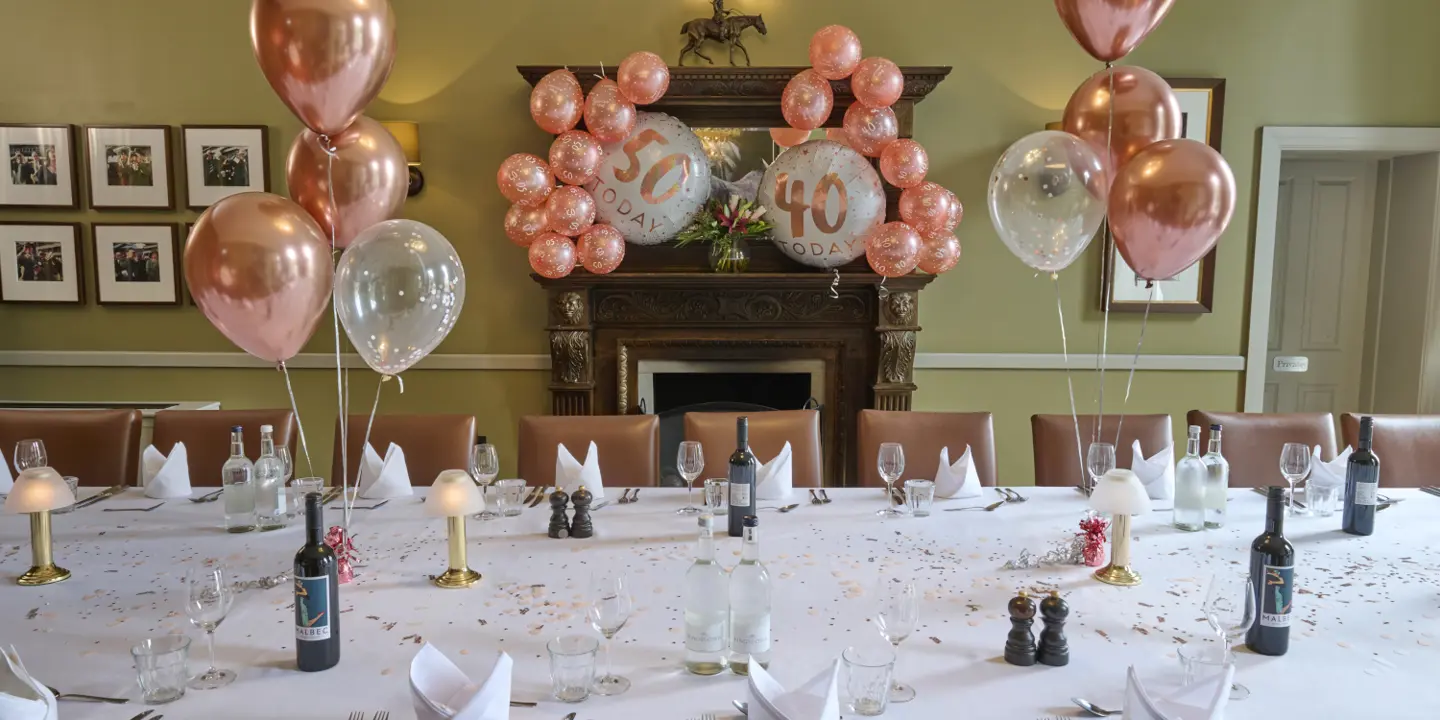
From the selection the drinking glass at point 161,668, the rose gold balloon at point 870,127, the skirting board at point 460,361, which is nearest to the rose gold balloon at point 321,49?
the drinking glass at point 161,668

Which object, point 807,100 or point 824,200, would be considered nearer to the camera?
point 807,100

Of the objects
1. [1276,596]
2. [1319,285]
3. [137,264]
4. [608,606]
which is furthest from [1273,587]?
[137,264]

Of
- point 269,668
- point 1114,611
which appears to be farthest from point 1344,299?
point 269,668

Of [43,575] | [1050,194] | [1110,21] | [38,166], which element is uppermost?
[1110,21]

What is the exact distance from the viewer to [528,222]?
3.71 metres

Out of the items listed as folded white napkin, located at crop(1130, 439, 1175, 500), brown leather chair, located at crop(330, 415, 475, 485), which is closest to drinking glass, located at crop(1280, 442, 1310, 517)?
folded white napkin, located at crop(1130, 439, 1175, 500)

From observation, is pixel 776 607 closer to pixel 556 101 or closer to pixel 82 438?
pixel 82 438

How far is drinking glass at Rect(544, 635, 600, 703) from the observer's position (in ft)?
4.25

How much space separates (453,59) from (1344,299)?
4.68 m

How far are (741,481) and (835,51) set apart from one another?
7.46ft

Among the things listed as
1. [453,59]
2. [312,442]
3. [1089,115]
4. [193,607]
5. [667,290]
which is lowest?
[312,442]

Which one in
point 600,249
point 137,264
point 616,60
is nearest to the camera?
point 600,249

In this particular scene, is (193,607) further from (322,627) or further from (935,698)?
(935,698)

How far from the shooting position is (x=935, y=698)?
4.30 ft
